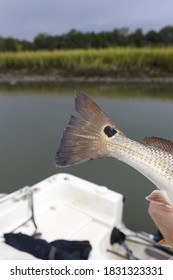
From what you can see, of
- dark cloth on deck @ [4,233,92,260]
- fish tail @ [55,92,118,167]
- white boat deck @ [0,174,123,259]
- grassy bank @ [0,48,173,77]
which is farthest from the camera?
grassy bank @ [0,48,173,77]

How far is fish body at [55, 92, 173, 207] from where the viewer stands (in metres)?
1.17

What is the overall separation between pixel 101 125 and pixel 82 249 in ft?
5.25

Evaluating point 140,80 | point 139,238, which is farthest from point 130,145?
point 140,80

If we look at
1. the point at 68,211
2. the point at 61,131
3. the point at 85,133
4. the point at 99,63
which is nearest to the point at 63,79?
the point at 99,63

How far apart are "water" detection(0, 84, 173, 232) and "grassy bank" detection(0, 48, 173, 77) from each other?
213 cm

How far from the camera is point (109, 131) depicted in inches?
47.4

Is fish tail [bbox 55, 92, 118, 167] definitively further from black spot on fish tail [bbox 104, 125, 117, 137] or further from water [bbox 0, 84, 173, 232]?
water [bbox 0, 84, 173, 232]

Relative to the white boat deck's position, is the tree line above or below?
above

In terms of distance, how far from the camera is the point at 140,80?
1398 centimetres

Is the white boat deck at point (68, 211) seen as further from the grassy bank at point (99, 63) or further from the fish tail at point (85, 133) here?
the grassy bank at point (99, 63)

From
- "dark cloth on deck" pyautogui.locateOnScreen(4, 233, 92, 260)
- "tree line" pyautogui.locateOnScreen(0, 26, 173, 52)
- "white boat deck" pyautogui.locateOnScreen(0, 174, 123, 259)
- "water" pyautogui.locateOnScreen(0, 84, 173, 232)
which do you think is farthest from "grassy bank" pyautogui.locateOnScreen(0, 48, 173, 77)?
"dark cloth on deck" pyautogui.locateOnScreen(4, 233, 92, 260)

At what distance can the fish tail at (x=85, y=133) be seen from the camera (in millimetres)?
1169

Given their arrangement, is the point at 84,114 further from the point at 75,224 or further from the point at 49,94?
the point at 49,94
